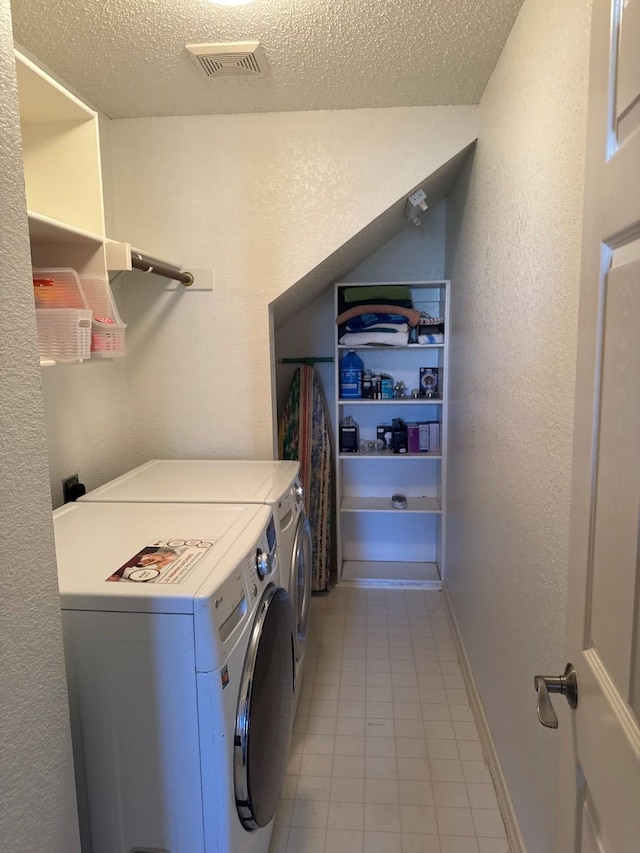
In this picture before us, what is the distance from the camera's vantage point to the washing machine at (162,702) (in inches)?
40.5

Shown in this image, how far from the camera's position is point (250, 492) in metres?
1.72

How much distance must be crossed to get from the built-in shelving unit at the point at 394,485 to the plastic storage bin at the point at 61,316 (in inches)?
64.2

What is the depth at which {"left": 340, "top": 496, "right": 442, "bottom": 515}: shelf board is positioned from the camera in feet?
9.75

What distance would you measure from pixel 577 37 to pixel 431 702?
2.10 meters

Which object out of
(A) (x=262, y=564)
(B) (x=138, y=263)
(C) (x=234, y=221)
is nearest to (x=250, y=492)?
(A) (x=262, y=564)

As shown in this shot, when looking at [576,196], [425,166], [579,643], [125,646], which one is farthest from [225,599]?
[425,166]

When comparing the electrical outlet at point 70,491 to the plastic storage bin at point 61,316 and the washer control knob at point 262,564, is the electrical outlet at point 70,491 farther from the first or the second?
the washer control knob at point 262,564

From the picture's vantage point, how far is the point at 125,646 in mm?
1047

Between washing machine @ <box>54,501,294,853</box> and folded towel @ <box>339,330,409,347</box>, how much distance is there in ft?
6.02

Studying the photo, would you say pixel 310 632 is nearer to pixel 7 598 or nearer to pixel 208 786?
pixel 208 786

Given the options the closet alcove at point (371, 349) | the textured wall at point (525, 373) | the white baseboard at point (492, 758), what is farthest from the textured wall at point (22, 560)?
the closet alcove at point (371, 349)

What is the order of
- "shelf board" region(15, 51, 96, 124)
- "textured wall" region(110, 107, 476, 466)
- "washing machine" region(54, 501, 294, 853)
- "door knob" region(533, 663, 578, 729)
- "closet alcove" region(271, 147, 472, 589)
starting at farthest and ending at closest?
"closet alcove" region(271, 147, 472, 589) < "textured wall" region(110, 107, 476, 466) < "shelf board" region(15, 51, 96, 124) < "washing machine" region(54, 501, 294, 853) < "door knob" region(533, 663, 578, 729)

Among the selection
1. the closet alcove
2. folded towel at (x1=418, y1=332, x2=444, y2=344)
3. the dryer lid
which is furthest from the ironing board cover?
the dryer lid

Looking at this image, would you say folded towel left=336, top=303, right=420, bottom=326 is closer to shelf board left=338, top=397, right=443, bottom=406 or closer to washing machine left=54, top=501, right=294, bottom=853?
shelf board left=338, top=397, right=443, bottom=406
